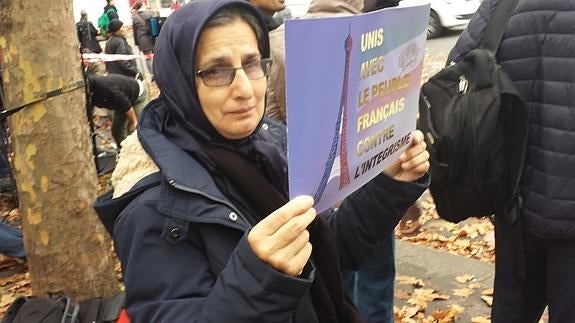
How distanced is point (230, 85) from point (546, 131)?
4.07ft

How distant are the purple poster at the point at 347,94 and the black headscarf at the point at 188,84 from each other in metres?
0.33

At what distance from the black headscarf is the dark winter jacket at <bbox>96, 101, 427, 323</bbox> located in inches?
2.6

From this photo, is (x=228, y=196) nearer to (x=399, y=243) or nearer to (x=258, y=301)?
(x=258, y=301)

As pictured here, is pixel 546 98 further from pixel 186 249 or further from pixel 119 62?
pixel 119 62

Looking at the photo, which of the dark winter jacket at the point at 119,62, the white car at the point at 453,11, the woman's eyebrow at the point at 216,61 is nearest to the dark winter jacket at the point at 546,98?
the woman's eyebrow at the point at 216,61

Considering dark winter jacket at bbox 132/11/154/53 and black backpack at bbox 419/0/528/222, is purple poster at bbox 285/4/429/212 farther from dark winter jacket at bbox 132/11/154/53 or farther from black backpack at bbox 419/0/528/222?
dark winter jacket at bbox 132/11/154/53

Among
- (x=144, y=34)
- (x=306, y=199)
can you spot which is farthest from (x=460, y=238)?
(x=144, y=34)

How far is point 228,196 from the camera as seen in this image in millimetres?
1560

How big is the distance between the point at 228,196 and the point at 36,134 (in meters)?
1.94

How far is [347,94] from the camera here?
1.35 metres

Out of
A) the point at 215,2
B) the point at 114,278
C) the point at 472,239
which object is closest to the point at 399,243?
the point at 472,239

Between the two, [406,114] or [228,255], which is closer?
[228,255]

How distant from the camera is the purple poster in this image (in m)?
1.21

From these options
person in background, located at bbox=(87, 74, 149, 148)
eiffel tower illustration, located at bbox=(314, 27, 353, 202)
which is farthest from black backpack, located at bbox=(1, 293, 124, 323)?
person in background, located at bbox=(87, 74, 149, 148)
